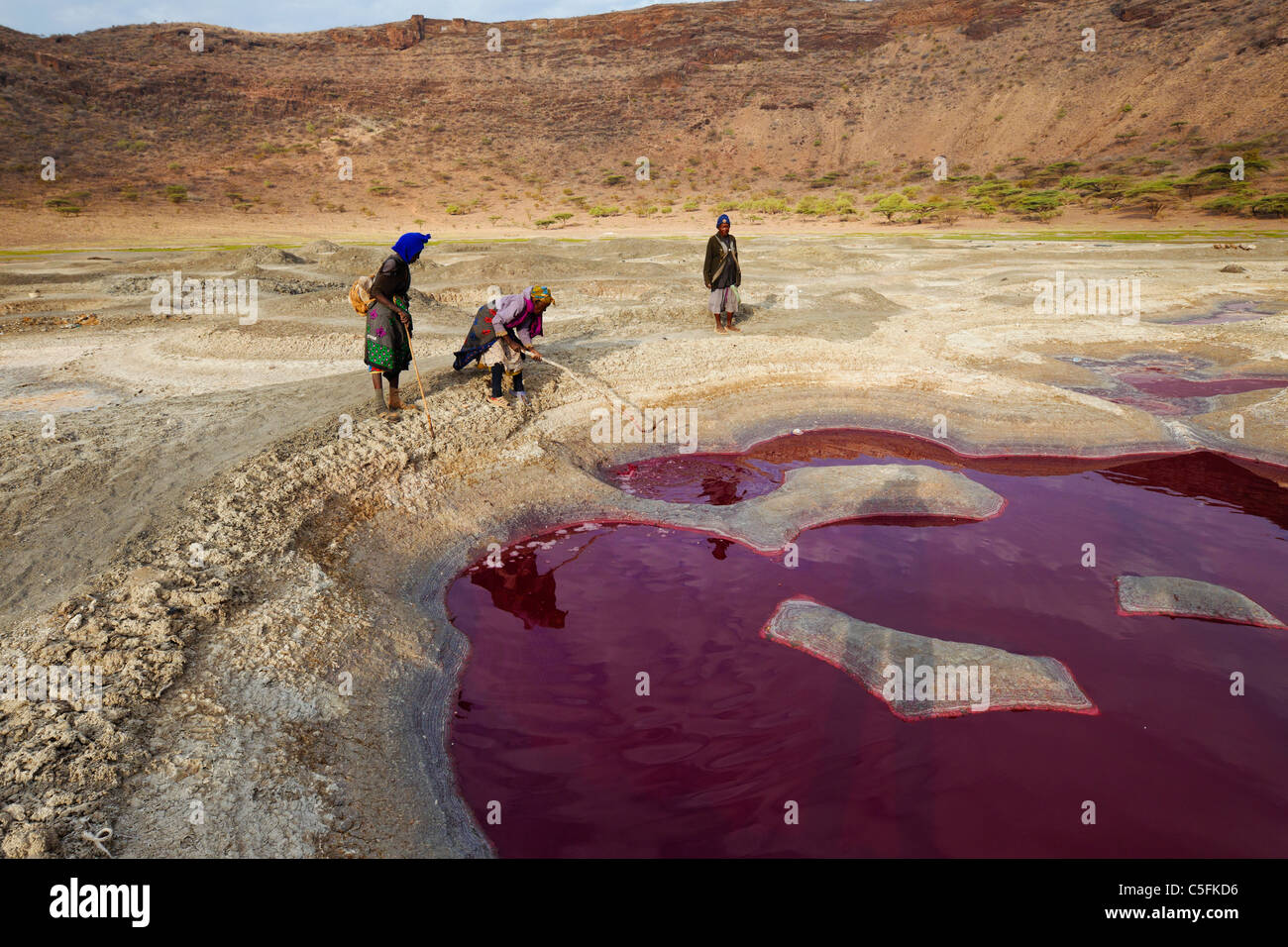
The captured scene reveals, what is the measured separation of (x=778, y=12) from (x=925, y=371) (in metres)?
63.5

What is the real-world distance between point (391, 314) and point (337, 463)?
150 cm

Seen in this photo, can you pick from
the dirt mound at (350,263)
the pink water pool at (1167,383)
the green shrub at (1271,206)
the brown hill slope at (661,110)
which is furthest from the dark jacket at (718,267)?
the green shrub at (1271,206)

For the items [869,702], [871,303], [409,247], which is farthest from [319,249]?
[869,702]

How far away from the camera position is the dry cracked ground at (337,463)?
11.7ft

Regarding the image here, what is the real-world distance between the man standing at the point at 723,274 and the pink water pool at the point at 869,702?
5.60 metres

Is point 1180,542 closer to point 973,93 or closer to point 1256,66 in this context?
point 1256,66

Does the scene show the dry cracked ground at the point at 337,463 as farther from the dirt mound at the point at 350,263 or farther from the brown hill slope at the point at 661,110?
the brown hill slope at the point at 661,110

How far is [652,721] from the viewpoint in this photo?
4.61 meters

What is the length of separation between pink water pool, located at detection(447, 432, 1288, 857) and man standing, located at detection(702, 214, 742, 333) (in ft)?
18.4

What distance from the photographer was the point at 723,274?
11.3 meters

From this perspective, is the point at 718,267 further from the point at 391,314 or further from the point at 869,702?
the point at 869,702

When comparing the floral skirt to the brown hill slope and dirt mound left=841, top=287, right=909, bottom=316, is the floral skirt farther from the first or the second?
the brown hill slope

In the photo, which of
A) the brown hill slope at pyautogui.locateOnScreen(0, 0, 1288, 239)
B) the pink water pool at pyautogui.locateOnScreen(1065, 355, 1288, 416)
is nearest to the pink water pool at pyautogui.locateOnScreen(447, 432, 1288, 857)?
the pink water pool at pyautogui.locateOnScreen(1065, 355, 1288, 416)

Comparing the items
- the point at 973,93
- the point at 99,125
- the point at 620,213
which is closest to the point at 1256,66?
the point at 973,93
